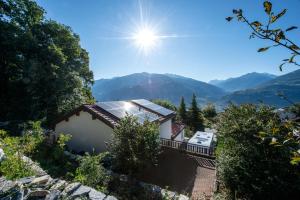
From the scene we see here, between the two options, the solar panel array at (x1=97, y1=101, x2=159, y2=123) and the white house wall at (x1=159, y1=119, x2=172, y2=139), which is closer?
the solar panel array at (x1=97, y1=101, x2=159, y2=123)

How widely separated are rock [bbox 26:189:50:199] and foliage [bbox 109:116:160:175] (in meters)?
4.02

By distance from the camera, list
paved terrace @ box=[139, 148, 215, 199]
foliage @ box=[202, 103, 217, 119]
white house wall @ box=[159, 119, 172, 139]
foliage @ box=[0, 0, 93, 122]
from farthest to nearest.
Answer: foliage @ box=[202, 103, 217, 119]
foliage @ box=[0, 0, 93, 122]
white house wall @ box=[159, 119, 172, 139]
paved terrace @ box=[139, 148, 215, 199]

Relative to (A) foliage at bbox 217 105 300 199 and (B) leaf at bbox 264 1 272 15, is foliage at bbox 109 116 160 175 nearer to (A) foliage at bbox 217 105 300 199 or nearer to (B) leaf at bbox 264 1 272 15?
(A) foliage at bbox 217 105 300 199

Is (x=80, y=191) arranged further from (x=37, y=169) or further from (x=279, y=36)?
(x=279, y=36)

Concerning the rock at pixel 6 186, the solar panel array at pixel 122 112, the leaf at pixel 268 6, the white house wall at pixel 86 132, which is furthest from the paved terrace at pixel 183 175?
the leaf at pixel 268 6

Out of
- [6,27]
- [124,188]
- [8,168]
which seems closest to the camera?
[8,168]

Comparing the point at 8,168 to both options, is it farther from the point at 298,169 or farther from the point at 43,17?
the point at 43,17

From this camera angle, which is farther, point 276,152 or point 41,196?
point 276,152

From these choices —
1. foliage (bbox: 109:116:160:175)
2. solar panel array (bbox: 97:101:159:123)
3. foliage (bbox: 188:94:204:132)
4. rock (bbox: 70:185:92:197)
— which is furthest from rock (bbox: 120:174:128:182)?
foliage (bbox: 188:94:204:132)

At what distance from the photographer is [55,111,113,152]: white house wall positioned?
1184 cm

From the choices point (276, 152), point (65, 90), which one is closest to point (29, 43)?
point (65, 90)

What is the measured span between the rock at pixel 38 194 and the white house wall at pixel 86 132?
780 centimetres

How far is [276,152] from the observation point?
5.91 m

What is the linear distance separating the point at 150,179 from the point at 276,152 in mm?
5846
